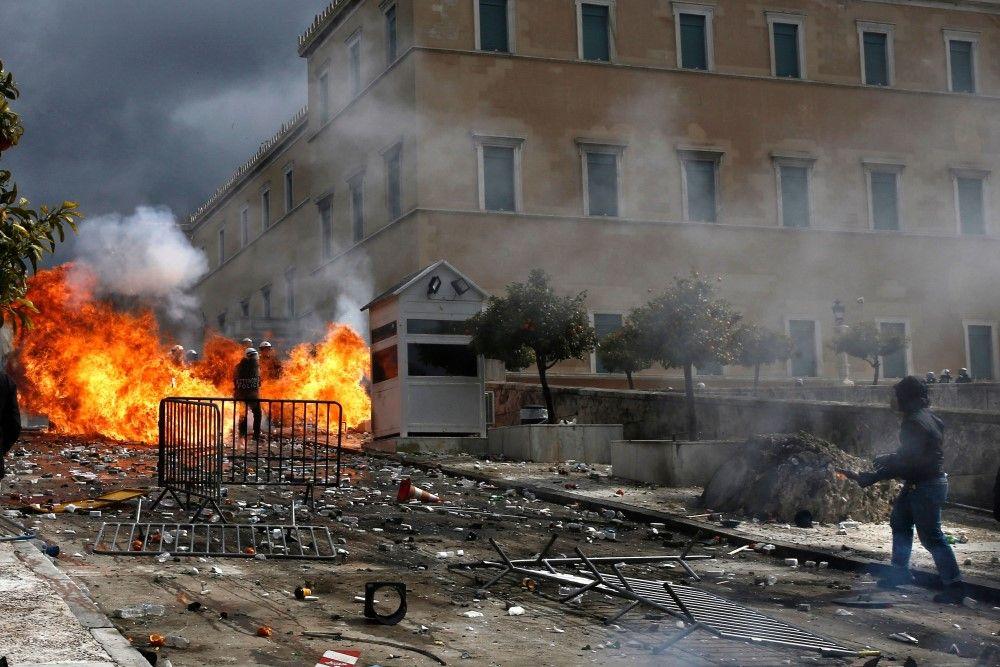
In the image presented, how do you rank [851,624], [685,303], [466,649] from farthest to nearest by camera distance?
[685,303] → [851,624] → [466,649]

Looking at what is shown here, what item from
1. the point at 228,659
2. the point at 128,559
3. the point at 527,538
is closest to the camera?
the point at 228,659

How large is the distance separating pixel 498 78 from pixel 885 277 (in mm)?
12723

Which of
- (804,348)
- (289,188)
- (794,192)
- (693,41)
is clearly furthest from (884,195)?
(289,188)

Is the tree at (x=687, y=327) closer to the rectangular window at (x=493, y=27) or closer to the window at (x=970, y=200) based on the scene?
the rectangular window at (x=493, y=27)

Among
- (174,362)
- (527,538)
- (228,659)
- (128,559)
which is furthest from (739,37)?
(228,659)

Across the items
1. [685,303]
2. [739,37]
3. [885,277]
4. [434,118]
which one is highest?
[739,37]

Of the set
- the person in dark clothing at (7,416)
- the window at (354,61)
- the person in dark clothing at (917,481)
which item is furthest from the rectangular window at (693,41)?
the person in dark clothing at (7,416)

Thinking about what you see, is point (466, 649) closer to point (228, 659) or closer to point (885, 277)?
point (228, 659)

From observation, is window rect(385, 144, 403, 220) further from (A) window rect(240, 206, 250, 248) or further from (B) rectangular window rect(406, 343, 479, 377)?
(A) window rect(240, 206, 250, 248)

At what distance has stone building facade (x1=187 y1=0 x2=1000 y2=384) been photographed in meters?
34.1

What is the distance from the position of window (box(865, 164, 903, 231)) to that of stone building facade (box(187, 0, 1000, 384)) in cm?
7

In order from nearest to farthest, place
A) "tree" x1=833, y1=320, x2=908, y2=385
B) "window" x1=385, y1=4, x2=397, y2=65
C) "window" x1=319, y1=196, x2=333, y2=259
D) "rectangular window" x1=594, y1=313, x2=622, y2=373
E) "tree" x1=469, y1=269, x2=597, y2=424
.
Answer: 1. "tree" x1=469, y1=269, x2=597, y2=424
2. "rectangular window" x1=594, y1=313, x2=622, y2=373
3. "tree" x1=833, y1=320, x2=908, y2=385
4. "window" x1=385, y1=4, x2=397, y2=65
5. "window" x1=319, y1=196, x2=333, y2=259

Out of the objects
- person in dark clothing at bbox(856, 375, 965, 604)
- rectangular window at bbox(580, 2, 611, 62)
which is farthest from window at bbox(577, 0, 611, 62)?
person in dark clothing at bbox(856, 375, 965, 604)

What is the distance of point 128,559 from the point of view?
367 inches
